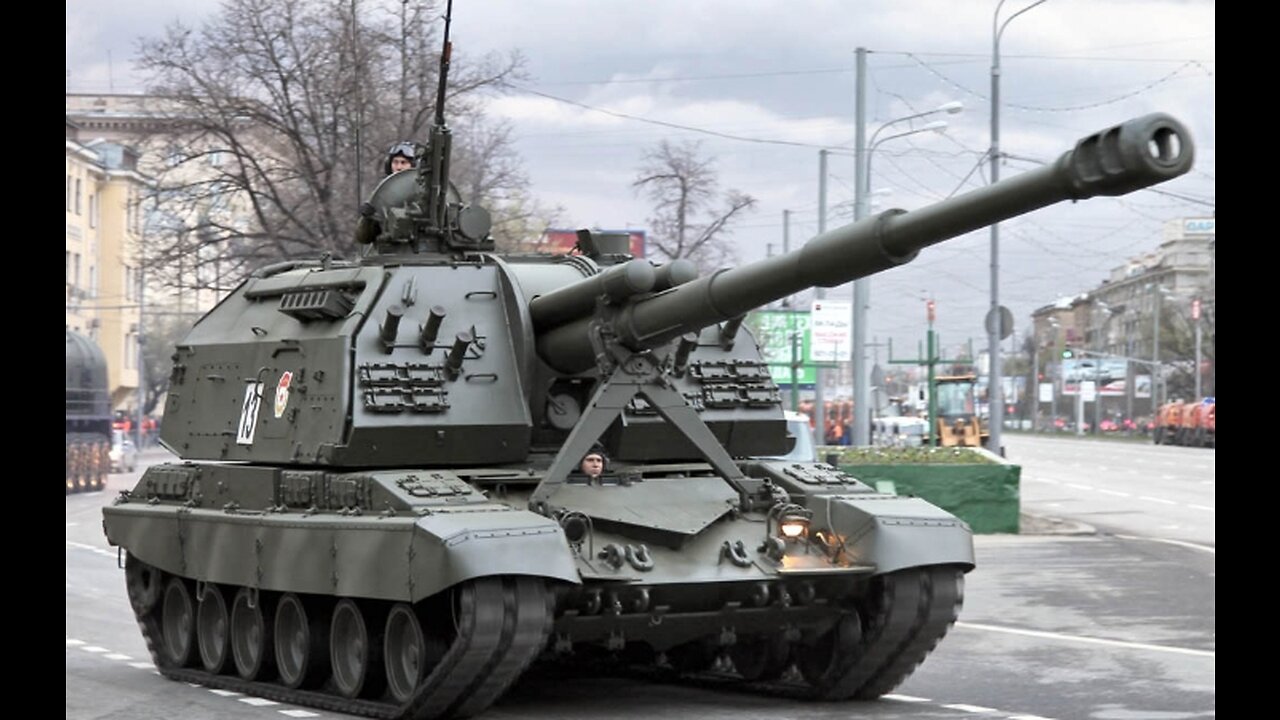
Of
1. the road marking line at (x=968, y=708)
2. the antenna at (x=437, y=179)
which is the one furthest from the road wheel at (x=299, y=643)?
the road marking line at (x=968, y=708)

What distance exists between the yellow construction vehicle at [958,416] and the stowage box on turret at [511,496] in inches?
1908

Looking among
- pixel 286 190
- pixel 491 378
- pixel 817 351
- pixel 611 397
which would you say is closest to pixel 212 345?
pixel 491 378

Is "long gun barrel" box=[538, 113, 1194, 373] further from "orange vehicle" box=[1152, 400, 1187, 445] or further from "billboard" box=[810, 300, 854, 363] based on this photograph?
"orange vehicle" box=[1152, 400, 1187, 445]

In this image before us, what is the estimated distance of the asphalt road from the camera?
45.5ft

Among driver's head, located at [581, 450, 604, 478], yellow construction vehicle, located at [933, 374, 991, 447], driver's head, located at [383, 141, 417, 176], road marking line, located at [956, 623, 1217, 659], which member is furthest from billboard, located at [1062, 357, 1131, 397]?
driver's head, located at [581, 450, 604, 478]

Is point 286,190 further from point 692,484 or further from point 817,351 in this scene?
point 692,484

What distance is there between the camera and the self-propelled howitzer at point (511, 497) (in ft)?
41.3

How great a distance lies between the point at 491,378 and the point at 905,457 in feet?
66.3

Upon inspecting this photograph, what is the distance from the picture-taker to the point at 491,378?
14.4m

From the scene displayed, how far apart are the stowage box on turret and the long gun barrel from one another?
0.03m

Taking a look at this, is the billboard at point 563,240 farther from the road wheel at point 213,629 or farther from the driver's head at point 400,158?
the road wheel at point 213,629

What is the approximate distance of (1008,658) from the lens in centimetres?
1750

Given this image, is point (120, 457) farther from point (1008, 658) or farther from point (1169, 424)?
point (1008, 658)

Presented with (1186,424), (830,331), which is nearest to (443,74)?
(830,331)
